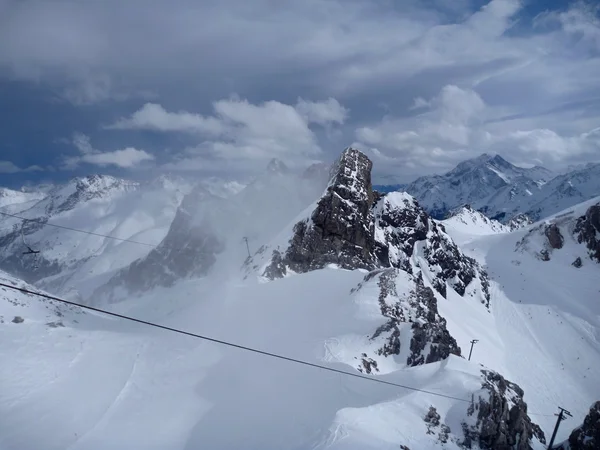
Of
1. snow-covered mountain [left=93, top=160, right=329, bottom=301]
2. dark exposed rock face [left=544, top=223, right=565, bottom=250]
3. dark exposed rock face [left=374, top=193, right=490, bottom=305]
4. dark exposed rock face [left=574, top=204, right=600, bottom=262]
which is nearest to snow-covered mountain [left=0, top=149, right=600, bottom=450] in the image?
dark exposed rock face [left=374, top=193, right=490, bottom=305]

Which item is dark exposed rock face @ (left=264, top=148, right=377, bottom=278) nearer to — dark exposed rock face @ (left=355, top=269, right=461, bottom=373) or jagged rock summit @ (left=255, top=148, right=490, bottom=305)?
jagged rock summit @ (left=255, top=148, right=490, bottom=305)

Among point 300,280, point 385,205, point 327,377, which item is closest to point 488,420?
point 327,377

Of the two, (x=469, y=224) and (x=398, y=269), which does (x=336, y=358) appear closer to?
(x=398, y=269)

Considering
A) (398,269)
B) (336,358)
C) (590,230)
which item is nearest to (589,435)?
(336,358)

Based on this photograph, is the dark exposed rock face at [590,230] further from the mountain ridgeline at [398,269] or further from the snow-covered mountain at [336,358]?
the mountain ridgeline at [398,269]

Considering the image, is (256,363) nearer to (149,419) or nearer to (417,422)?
(149,419)

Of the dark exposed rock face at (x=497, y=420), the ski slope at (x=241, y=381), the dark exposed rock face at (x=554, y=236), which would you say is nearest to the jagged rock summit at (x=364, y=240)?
the ski slope at (x=241, y=381)
